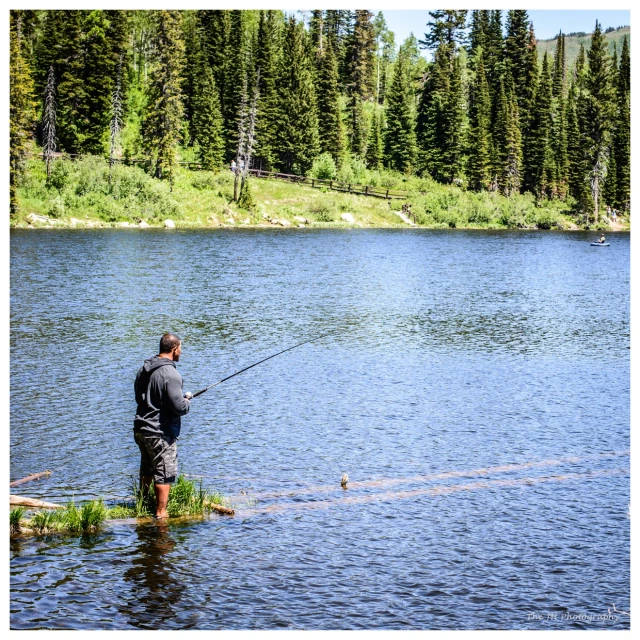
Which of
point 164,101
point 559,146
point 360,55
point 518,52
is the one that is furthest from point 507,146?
point 164,101

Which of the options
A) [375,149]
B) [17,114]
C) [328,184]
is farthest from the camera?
[375,149]

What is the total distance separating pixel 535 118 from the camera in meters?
123

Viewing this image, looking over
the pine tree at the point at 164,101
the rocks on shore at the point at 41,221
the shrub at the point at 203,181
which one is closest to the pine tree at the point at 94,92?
the pine tree at the point at 164,101

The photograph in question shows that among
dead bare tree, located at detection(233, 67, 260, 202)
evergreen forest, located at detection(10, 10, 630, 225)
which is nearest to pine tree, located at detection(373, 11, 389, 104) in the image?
evergreen forest, located at detection(10, 10, 630, 225)

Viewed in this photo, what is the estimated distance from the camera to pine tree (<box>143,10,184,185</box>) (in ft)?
274

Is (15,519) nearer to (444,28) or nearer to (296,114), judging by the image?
(296,114)

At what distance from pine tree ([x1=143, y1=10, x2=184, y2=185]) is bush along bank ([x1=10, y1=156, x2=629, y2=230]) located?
2.62 metres

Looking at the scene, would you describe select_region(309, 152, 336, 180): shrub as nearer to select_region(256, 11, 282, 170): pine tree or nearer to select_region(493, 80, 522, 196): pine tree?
select_region(256, 11, 282, 170): pine tree

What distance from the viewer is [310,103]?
104250 millimetres

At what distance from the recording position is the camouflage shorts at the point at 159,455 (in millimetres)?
10555

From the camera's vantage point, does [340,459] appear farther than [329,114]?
No

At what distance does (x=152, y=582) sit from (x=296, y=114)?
9761 centimetres

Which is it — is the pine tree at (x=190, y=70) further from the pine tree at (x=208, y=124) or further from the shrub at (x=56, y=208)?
the shrub at (x=56, y=208)

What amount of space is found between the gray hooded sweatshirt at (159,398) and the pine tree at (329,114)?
3934 inches
